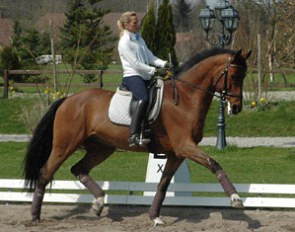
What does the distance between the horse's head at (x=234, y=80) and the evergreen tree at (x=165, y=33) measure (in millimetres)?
17059

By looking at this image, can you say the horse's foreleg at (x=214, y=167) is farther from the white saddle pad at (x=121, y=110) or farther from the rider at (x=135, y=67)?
the white saddle pad at (x=121, y=110)

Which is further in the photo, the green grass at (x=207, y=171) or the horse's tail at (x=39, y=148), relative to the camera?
the green grass at (x=207, y=171)

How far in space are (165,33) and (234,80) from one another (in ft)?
59.0

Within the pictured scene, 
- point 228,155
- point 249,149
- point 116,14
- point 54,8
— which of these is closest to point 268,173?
point 228,155

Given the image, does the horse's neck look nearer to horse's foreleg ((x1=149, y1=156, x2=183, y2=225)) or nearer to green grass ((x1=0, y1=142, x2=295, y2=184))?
horse's foreleg ((x1=149, y1=156, x2=183, y2=225))

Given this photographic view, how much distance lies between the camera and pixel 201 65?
29.6 feet

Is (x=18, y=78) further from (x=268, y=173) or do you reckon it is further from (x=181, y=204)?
(x=181, y=204)

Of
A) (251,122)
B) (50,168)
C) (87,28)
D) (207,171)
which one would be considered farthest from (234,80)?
(87,28)

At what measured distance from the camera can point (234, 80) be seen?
8695mm

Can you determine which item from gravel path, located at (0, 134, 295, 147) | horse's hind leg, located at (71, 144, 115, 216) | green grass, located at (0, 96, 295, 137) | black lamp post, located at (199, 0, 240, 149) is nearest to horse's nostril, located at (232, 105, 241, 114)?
horse's hind leg, located at (71, 144, 115, 216)

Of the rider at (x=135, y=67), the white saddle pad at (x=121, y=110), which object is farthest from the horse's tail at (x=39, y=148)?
the rider at (x=135, y=67)

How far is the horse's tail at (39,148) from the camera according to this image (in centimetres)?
951

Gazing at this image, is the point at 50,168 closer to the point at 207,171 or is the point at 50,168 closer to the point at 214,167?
the point at 214,167

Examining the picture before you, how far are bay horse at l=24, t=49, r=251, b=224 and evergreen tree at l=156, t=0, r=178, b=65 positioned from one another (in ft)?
54.0
